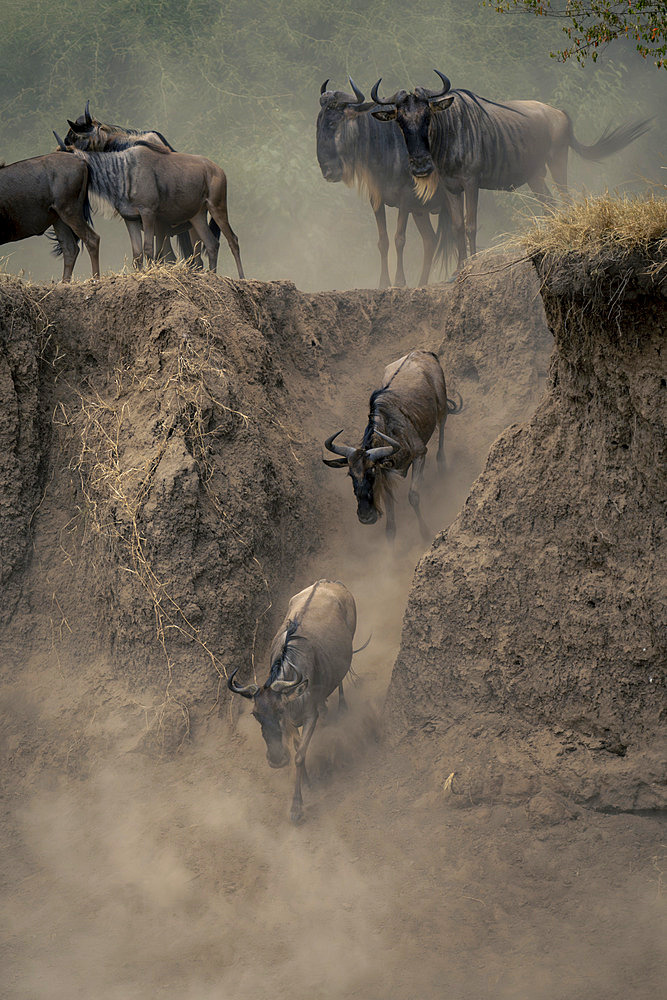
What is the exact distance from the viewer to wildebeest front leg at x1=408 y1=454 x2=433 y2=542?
7926 millimetres

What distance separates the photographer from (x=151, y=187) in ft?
28.6

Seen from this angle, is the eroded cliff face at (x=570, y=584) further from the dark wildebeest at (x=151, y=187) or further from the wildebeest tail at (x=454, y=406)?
the dark wildebeest at (x=151, y=187)

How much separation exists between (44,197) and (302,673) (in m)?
5.69

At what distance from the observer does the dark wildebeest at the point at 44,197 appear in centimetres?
827

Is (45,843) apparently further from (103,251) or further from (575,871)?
(103,251)

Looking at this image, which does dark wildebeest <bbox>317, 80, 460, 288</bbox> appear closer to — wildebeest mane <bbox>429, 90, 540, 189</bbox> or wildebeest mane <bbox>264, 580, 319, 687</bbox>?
wildebeest mane <bbox>429, 90, 540, 189</bbox>

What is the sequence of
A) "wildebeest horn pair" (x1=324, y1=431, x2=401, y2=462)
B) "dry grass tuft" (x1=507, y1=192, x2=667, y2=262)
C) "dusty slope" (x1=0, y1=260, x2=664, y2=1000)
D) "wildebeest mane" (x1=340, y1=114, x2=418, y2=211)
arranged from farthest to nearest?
"wildebeest mane" (x1=340, y1=114, x2=418, y2=211) → "wildebeest horn pair" (x1=324, y1=431, x2=401, y2=462) → "dusty slope" (x1=0, y1=260, x2=664, y2=1000) → "dry grass tuft" (x1=507, y1=192, x2=667, y2=262)

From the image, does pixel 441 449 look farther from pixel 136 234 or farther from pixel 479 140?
pixel 479 140

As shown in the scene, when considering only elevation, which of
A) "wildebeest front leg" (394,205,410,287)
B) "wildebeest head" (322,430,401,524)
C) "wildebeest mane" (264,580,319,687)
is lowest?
"wildebeest mane" (264,580,319,687)

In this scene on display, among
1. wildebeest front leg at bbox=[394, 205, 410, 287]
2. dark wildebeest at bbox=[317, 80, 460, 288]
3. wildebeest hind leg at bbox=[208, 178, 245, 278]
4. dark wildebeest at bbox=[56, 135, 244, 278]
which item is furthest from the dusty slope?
dark wildebeest at bbox=[317, 80, 460, 288]

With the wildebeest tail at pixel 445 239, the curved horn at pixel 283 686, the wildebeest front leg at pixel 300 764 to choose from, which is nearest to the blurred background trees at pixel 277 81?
the wildebeest tail at pixel 445 239

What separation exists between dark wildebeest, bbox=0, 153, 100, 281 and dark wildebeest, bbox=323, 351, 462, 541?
3.14 m

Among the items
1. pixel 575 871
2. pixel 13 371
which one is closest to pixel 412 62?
pixel 13 371

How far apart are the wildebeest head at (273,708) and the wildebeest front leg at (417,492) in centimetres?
257
